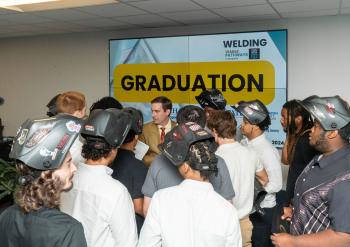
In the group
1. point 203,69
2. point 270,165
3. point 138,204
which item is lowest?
point 138,204

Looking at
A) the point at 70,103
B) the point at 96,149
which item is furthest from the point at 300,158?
the point at 70,103

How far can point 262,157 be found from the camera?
2.71m

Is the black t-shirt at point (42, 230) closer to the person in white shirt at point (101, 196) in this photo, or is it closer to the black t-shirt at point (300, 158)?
the person in white shirt at point (101, 196)

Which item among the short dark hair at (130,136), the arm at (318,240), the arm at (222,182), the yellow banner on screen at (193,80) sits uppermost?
the yellow banner on screen at (193,80)

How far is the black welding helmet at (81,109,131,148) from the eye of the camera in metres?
1.67

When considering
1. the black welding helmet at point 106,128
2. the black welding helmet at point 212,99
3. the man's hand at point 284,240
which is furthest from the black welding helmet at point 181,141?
the black welding helmet at point 212,99

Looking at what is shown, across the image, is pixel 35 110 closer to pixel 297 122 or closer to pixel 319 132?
pixel 297 122

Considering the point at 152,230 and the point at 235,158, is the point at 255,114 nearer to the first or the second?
the point at 235,158

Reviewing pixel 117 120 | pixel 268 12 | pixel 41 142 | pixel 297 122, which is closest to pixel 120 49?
pixel 268 12

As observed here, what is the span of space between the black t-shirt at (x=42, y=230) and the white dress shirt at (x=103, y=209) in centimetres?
42

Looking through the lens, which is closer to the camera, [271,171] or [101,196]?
[101,196]

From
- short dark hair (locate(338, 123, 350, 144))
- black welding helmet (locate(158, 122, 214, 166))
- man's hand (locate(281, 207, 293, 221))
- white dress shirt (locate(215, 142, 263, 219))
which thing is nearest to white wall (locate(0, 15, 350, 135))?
white dress shirt (locate(215, 142, 263, 219))

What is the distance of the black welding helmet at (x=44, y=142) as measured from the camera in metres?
1.14

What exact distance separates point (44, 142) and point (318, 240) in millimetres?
1178
